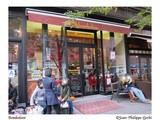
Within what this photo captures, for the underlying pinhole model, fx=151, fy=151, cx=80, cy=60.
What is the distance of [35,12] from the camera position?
5402mm

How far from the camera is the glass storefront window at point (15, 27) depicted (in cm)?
567

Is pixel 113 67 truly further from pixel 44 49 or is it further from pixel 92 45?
pixel 44 49

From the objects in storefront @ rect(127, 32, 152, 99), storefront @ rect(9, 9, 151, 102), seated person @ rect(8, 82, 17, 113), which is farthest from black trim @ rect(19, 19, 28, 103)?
storefront @ rect(127, 32, 152, 99)

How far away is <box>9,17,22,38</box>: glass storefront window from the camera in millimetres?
5670

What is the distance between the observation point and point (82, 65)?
290 inches

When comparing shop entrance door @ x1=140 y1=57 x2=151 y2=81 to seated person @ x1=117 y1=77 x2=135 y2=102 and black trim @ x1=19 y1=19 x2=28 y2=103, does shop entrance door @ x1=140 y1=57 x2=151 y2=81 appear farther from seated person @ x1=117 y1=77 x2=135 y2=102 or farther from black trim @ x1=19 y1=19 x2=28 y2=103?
black trim @ x1=19 y1=19 x2=28 y2=103

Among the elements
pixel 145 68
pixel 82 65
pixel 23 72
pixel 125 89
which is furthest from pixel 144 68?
pixel 23 72

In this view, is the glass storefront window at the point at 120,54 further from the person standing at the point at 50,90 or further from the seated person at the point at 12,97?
the seated person at the point at 12,97

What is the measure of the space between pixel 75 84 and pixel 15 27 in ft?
11.6

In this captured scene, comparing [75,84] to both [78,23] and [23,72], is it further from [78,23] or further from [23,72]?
[78,23]

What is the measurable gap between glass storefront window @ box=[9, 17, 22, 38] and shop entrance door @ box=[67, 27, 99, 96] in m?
2.24

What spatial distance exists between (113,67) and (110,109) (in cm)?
308

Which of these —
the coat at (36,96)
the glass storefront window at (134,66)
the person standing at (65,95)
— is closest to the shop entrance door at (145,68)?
the glass storefront window at (134,66)

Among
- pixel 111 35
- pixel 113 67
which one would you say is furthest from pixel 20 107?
pixel 111 35
